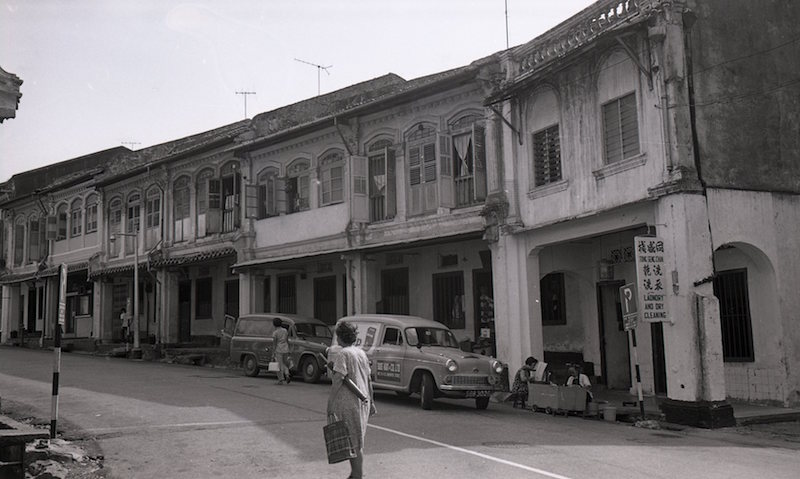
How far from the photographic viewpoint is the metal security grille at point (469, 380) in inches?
563

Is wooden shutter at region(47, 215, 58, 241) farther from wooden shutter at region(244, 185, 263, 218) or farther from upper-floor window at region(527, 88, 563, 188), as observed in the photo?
upper-floor window at region(527, 88, 563, 188)

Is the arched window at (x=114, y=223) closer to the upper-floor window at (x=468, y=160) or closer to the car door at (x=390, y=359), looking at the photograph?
the upper-floor window at (x=468, y=160)

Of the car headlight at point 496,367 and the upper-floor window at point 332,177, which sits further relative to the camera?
the upper-floor window at point 332,177

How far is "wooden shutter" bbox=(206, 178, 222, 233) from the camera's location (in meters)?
28.9

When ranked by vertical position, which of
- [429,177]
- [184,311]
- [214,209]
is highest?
[214,209]

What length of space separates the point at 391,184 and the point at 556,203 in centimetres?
658

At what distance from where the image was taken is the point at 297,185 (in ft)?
84.2

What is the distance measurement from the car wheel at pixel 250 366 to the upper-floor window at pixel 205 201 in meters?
8.59

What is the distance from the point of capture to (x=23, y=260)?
41906mm

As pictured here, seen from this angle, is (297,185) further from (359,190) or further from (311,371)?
(311,371)

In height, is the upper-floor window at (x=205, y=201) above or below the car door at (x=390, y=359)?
above

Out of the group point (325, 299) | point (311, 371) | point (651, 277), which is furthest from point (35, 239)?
point (651, 277)

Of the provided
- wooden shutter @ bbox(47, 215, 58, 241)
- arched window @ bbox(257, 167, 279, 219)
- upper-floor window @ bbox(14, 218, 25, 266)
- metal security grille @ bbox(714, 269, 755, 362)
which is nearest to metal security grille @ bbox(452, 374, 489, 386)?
metal security grille @ bbox(714, 269, 755, 362)

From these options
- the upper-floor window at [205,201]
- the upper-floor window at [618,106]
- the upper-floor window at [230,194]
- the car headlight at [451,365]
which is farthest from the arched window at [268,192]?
the upper-floor window at [618,106]
